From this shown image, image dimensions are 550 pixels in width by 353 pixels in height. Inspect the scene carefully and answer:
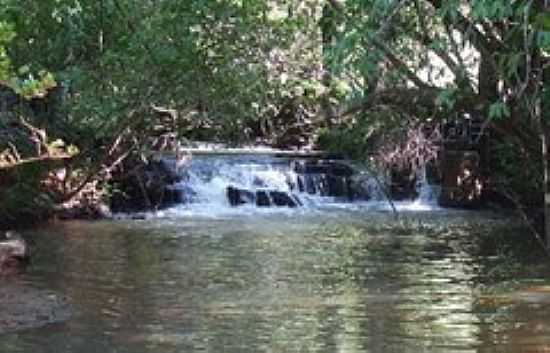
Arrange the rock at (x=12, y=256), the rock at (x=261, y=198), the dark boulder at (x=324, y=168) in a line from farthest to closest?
the dark boulder at (x=324, y=168), the rock at (x=261, y=198), the rock at (x=12, y=256)

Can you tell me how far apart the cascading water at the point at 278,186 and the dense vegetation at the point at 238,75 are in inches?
70.6

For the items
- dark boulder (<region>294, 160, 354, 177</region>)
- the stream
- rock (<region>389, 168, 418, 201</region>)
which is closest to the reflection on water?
the stream

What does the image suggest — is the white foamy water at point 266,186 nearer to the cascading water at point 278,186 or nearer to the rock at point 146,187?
the cascading water at point 278,186

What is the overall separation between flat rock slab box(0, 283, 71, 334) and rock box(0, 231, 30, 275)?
3.82 feet

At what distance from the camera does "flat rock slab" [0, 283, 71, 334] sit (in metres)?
9.70

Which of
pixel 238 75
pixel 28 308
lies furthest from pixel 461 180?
pixel 28 308

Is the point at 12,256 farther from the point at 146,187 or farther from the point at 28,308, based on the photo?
the point at 146,187

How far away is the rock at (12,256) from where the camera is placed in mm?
13045

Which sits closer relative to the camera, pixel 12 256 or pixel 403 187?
pixel 12 256

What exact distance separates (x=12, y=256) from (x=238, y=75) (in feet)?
12.6

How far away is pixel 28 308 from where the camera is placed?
408 inches

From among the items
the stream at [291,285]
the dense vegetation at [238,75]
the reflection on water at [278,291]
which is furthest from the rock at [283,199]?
the reflection on water at [278,291]

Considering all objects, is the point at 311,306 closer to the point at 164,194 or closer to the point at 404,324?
the point at 404,324

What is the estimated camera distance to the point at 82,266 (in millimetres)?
13922
